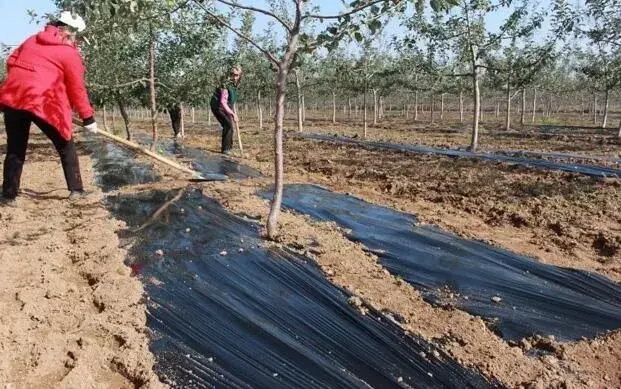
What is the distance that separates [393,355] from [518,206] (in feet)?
15.1

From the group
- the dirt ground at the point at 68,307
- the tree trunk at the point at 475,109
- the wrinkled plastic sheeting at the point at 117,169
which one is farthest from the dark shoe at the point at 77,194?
the tree trunk at the point at 475,109

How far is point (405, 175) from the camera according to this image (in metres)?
9.16

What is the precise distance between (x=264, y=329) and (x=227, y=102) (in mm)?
8815

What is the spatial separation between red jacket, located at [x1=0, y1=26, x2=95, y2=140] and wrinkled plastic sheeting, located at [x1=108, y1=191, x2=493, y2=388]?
7.11 feet

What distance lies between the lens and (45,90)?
17.6 feet

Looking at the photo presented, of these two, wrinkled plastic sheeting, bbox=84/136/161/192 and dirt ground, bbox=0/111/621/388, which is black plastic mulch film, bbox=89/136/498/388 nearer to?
dirt ground, bbox=0/111/621/388

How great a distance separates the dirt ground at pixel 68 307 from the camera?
2.44m

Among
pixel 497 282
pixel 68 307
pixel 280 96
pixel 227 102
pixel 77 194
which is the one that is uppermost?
pixel 227 102

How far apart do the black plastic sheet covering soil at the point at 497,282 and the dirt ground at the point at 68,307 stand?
2037mm

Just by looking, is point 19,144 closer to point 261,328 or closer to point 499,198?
point 261,328

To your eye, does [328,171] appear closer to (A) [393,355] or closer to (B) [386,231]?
(B) [386,231]

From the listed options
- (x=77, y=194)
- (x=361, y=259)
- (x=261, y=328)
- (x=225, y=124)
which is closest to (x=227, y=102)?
(x=225, y=124)

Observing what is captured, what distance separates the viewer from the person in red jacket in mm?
5270

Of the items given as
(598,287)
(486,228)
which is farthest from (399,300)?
(486,228)
